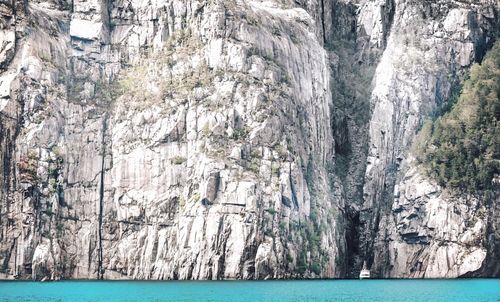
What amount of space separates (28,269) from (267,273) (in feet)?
106

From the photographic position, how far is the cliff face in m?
172

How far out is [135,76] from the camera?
18912cm

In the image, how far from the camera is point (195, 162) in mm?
176625

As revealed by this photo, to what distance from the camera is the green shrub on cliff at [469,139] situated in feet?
616

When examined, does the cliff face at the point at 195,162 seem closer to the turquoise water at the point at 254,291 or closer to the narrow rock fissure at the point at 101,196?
the narrow rock fissure at the point at 101,196

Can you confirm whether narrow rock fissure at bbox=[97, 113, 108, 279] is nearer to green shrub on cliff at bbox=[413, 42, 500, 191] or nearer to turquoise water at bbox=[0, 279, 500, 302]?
turquoise water at bbox=[0, 279, 500, 302]

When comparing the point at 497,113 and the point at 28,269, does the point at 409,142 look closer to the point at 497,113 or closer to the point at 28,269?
the point at 497,113

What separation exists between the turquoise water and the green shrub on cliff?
21.4 m

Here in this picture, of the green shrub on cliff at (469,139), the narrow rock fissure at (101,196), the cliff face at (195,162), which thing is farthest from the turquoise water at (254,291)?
the green shrub on cliff at (469,139)

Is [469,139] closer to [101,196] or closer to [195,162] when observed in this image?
[195,162]

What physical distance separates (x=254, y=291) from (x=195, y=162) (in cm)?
3857

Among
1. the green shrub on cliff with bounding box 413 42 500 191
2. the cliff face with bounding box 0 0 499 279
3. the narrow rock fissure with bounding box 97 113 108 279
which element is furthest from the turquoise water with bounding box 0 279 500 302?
the green shrub on cliff with bounding box 413 42 500 191

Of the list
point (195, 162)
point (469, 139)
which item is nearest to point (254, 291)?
point (195, 162)

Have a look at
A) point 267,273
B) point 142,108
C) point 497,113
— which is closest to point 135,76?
point 142,108
